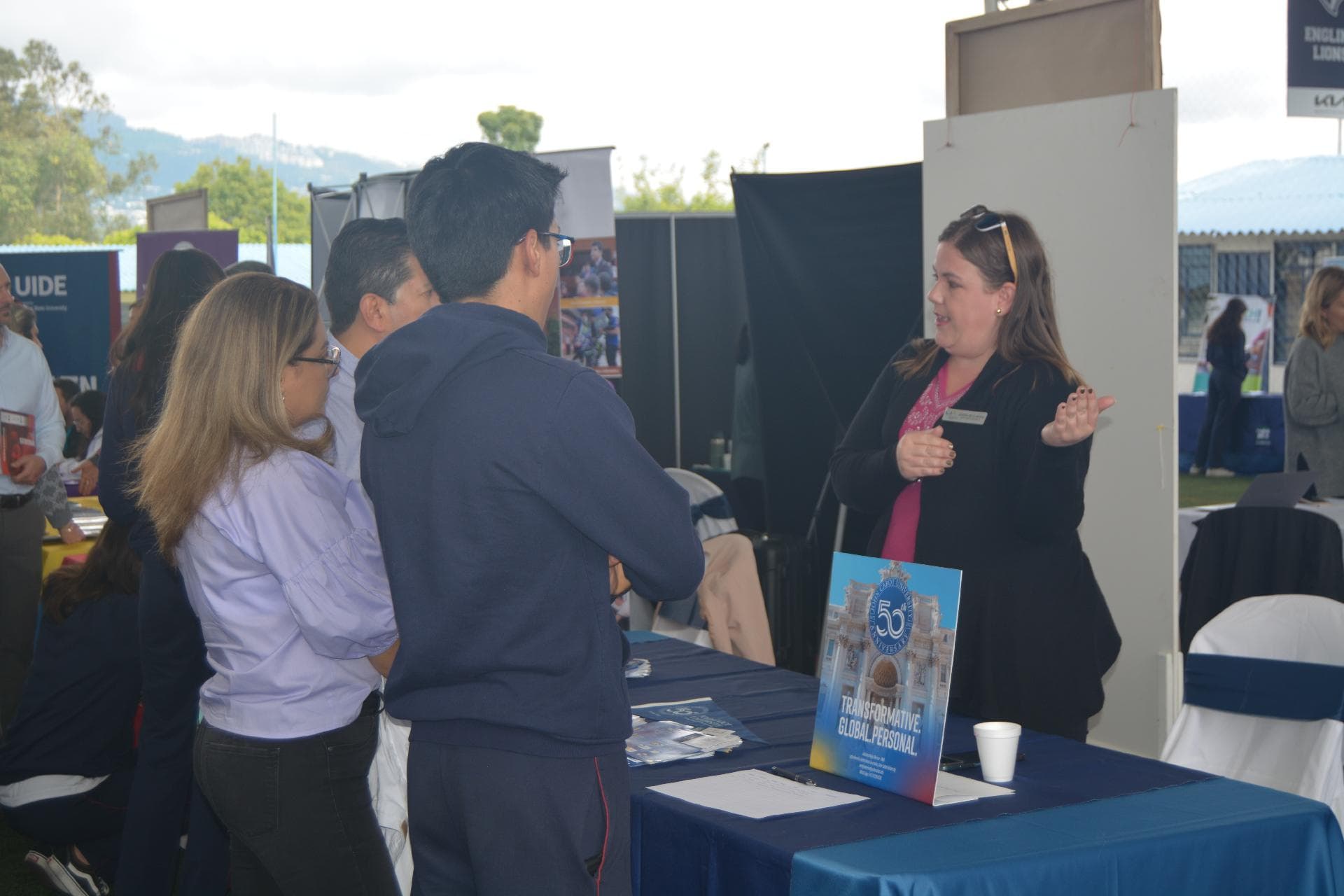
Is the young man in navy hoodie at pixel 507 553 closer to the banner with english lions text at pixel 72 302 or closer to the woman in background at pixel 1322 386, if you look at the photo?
the woman in background at pixel 1322 386

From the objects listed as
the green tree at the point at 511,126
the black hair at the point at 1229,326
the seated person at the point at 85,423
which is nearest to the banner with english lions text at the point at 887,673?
the seated person at the point at 85,423

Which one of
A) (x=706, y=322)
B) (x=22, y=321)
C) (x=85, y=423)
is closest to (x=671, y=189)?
(x=706, y=322)

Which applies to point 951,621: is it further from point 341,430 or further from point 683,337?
point 683,337

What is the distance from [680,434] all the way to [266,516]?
15.9 ft

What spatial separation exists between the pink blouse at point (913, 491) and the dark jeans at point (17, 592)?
2.76 meters

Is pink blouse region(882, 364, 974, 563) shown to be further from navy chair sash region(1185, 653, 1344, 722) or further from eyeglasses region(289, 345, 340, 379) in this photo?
eyeglasses region(289, 345, 340, 379)

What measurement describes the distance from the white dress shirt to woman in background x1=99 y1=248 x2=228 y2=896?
53.4 inches

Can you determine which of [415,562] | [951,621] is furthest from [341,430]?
[951,621]

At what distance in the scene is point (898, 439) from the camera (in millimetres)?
2125

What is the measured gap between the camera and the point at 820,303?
439 centimetres

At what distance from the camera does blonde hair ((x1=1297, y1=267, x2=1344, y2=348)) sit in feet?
14.1

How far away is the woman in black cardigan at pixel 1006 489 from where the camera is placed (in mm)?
1978

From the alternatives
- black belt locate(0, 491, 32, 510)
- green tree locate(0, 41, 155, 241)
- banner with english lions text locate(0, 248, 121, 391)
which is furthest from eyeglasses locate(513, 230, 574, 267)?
green tree locate(0, 41, 155, 241)

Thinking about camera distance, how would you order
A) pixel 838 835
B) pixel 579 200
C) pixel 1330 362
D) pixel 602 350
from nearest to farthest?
pixel 838 835, pixel 1330 362, pixel 579 200, pixel 602 350
